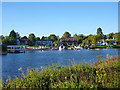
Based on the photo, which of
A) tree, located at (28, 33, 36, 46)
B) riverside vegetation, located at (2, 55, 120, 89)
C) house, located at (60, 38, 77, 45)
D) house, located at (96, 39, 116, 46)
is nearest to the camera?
riverside vegetation, located at (2, 55, 120, 89)

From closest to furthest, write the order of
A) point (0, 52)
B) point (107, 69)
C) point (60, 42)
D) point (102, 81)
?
point (102, 81) < point (107, 69) < point (0, 52) < point (60, 42)

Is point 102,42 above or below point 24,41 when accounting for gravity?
below

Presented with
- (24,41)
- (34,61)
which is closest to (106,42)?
(24,41)

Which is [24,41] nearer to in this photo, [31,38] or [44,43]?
[31,38]

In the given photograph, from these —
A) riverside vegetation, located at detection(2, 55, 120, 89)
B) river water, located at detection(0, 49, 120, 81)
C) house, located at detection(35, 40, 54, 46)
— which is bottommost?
river water, located at detection(0, 49, 120, 81)

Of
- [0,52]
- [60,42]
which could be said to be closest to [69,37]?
[60,42]

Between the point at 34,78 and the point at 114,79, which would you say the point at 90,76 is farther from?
the point at 34,78

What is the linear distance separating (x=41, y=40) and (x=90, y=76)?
146788 millimetres

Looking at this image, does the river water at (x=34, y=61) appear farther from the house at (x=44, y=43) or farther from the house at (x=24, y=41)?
the house at (x=44, y=43)

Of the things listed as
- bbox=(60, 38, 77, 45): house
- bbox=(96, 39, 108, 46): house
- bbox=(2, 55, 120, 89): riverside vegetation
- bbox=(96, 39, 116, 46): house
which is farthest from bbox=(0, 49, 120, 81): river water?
bbox=(96, 39, 108, 46): house

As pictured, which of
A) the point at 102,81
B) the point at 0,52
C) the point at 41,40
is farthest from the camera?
the point at 41,40

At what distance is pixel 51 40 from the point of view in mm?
155125

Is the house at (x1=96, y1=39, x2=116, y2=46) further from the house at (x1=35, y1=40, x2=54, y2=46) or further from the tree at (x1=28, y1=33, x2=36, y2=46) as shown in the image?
the tree at (x1=28, y1=33, x2=36, y2=46)

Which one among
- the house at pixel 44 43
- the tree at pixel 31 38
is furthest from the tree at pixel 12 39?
the house at pixel 44 43
